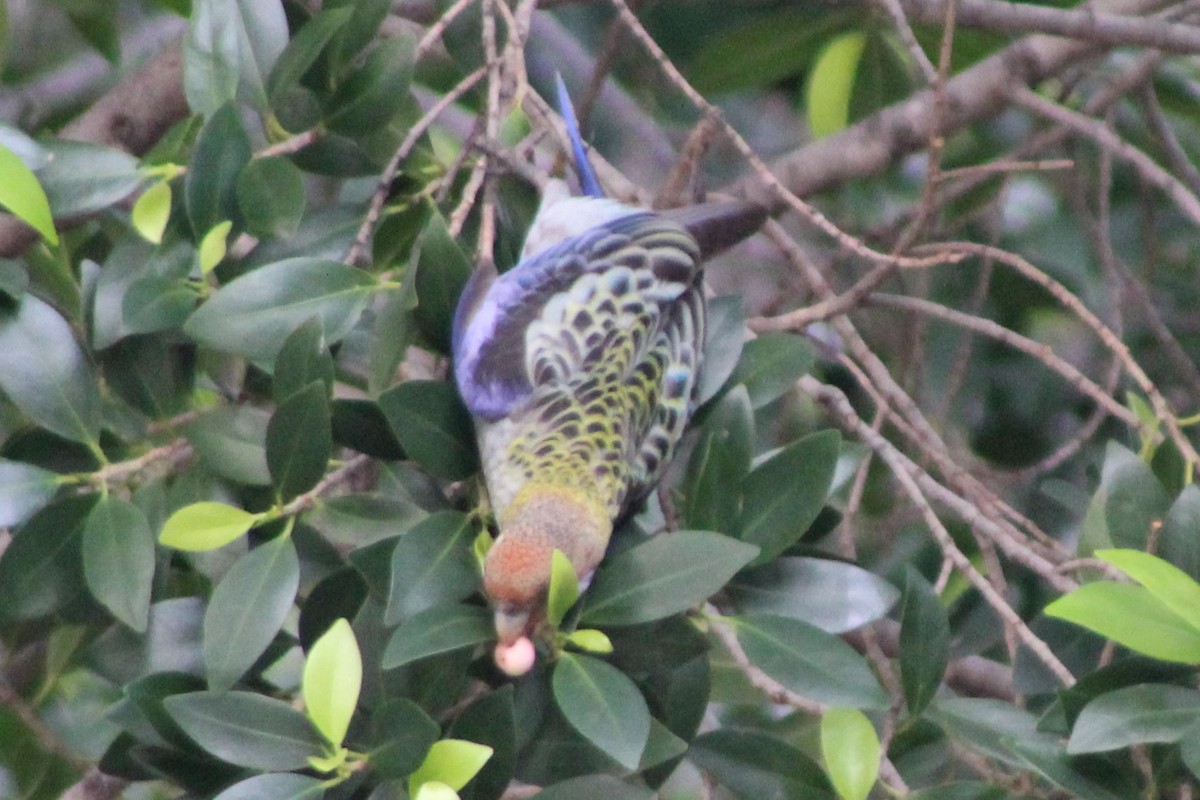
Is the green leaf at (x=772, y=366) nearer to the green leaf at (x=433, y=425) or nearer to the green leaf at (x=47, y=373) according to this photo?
the green leaf at (x=433, y=425)

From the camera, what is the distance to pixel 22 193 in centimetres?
158

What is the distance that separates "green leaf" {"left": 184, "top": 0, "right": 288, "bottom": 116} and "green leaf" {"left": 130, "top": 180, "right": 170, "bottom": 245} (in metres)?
0.13

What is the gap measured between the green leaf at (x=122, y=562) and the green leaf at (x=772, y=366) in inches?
30.8

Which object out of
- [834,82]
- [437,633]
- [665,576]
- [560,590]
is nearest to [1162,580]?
[665,576]

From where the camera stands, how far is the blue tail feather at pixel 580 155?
2.20 meters

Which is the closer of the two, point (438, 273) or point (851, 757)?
point (851, 757)

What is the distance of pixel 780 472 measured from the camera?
1.63 m

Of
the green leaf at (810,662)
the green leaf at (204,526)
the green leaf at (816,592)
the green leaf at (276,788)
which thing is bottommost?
the green leaf at (816,592)

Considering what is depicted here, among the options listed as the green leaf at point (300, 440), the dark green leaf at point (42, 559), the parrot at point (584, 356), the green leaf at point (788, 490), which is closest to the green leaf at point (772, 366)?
the parrot at point (584, 356)

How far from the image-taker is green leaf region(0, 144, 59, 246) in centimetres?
157

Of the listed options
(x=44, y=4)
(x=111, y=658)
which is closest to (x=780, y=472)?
(x=111, y=658)

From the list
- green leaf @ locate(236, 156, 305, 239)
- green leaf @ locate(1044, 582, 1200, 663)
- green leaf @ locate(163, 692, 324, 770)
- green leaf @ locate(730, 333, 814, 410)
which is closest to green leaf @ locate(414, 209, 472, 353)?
green leaf @ locate(236, 156, 305, 239)

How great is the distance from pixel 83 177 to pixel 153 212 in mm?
114

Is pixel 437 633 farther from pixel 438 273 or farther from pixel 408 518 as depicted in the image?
pixel 438 273
